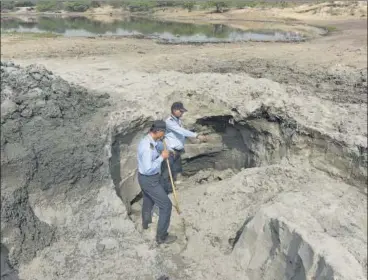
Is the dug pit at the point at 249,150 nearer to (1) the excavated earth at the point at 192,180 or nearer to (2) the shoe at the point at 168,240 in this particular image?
(1) the excavated earth at the point at 192,180

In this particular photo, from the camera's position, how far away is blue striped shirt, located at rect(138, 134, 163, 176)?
17.8 feet

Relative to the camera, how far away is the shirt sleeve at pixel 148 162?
213 inches

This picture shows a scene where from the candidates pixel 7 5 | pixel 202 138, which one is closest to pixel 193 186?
pixel 202 138

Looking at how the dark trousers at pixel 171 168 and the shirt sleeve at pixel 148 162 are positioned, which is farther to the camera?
the dark trousers at pixel 171 168

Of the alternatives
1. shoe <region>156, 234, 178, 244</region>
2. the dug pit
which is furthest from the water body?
shoe <region>156, 234, 178, 244</region>

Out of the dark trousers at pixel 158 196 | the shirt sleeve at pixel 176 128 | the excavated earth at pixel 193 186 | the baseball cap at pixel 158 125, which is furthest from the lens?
the shirt sleeve at pixel 176 128

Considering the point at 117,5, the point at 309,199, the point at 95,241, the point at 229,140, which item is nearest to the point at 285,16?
the point at 117,5

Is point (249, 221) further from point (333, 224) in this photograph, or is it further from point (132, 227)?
point (132, 227)

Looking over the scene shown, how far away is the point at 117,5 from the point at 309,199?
99.5 ft

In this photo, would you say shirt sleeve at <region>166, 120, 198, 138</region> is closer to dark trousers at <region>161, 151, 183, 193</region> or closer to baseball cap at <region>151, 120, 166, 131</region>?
dark trousers at <region>161, 151, 183, 193</region>

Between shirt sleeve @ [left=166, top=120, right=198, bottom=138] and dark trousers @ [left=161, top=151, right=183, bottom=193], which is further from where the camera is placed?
dark trousers @ [left=161, top=151, right=183, bottom=193]

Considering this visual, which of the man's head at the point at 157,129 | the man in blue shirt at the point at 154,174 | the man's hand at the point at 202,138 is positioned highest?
the man's head at the point at 157,129

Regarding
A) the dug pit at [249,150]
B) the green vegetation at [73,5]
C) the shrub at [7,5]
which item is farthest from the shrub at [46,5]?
the dug pit at [249,150]

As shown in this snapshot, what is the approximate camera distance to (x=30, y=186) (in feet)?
17.2
